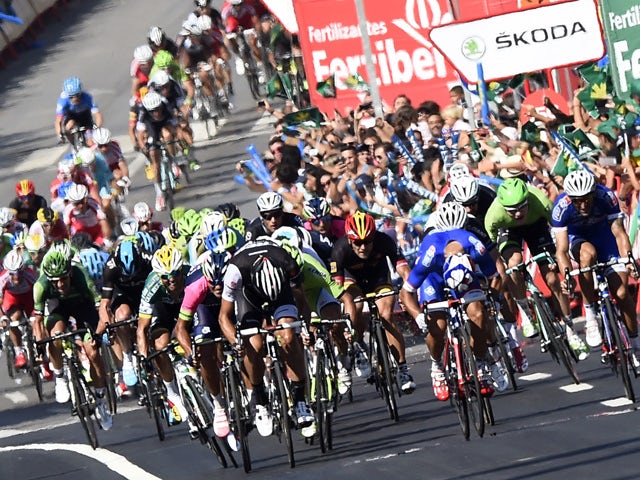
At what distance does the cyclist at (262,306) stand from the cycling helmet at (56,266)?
346cm

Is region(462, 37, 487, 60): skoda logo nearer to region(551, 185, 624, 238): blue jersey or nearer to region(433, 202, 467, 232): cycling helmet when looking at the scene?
region(551, 185, 624, 238): blue jersey

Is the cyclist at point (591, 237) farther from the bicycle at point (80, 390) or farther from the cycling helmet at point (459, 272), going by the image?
the bicycle at point (80, 390)

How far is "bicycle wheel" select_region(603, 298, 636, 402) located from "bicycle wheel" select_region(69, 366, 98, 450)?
16.8ft

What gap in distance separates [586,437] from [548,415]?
1310mm

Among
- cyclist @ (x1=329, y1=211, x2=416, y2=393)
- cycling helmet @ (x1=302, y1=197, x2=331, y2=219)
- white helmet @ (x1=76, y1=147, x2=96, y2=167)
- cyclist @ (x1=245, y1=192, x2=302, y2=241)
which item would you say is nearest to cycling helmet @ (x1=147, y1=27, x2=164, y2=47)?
white helmet @ (x1=76, y1=147, x2=96, y2=167)

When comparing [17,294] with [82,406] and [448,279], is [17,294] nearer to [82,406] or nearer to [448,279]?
[82,406]

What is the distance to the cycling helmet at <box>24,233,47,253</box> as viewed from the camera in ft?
74.8

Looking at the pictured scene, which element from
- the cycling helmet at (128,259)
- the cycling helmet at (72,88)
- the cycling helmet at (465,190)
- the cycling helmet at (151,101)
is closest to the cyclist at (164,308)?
the cycling helmet at (128,259)

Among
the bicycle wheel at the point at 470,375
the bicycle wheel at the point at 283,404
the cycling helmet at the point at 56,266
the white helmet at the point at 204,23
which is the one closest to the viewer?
the bicycle wheel at the point at 470,375

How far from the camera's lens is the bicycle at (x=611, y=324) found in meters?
14.6

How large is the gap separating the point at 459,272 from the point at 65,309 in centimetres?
557

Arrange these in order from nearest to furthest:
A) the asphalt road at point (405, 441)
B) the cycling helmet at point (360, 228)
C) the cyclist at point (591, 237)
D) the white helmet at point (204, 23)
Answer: the asphalt road at point (405, 441)
the cyclist at point (591, 237)
the cycling helmet at point (360, 228)
the white helmet at point (204, 23)

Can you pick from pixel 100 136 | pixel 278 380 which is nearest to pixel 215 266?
pixel 278 380

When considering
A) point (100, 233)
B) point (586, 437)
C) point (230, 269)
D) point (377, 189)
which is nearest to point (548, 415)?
point (586, 437)
